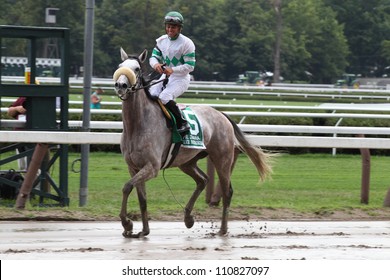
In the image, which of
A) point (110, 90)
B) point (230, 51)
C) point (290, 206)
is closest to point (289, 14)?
point (230, 51)

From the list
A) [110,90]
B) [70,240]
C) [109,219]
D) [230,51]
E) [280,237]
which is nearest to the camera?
[70,240]

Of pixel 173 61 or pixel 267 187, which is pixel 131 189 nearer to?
pixel 173 61

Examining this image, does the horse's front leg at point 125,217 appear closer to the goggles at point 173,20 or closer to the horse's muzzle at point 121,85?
the horse's muzzle at point 121,85

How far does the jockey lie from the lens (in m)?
8.82

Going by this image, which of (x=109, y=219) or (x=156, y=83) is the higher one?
(x=156, y=83)

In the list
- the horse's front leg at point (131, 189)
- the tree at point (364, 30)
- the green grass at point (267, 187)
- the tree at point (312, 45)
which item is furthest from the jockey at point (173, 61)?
the tree at point (364, 30)

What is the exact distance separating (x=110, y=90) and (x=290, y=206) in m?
34.1

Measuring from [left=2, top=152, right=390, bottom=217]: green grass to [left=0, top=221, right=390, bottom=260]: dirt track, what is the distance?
36.8 inches

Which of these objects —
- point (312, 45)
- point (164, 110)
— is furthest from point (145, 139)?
point (312, 45)

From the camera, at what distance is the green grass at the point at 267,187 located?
1123cm

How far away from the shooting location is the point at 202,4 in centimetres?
6444

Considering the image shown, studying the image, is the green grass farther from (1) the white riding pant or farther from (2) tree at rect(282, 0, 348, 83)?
(2) tree at rect(282, 0, 348, 83)

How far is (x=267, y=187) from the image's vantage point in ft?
45.1

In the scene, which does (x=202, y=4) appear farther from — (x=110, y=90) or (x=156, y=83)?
(x=156, y=83)
